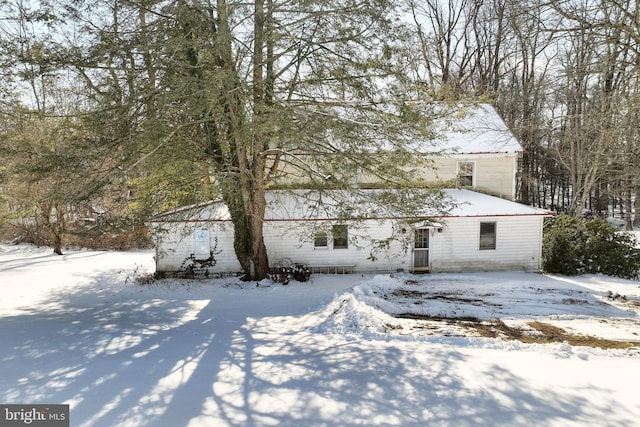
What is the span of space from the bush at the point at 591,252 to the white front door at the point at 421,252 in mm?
4482

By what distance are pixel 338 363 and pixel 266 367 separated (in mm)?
1092

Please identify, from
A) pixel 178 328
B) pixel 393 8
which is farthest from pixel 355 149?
pixel 178 328

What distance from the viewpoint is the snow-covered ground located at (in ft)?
14.5

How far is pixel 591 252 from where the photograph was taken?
13.9 m

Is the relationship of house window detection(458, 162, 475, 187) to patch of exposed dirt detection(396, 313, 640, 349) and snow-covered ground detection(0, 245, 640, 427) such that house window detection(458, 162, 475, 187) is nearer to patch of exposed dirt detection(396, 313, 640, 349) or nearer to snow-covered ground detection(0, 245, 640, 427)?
snow-covered ground detection(0, 245, 640, 427)

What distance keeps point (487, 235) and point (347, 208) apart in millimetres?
7571

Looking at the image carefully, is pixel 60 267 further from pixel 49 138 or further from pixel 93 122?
pixel 93 122

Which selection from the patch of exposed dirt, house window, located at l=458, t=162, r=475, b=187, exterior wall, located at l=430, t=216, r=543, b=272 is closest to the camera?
the patch of exposed dirt

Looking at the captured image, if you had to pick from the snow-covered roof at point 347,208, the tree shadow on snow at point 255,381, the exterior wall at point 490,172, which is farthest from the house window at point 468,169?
the tree shadow on snow at point 255,381

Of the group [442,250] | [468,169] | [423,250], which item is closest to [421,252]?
[423,250]

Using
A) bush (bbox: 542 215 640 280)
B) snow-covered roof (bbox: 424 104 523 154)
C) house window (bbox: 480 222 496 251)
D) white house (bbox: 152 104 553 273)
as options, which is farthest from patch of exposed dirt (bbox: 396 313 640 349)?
snow-covered roof (bbox: 424 104 523 154)

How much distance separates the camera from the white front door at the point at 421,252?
14.0 meters

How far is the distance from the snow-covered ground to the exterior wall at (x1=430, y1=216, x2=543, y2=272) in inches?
94.7

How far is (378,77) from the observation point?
8617mm
